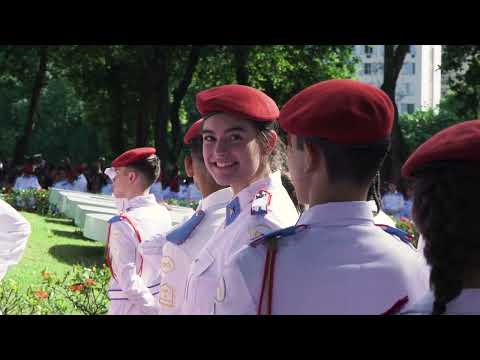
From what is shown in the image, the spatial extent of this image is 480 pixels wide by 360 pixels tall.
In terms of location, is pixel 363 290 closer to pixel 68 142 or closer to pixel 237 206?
pixel 237 206

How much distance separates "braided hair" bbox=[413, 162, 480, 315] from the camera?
1.80 metres

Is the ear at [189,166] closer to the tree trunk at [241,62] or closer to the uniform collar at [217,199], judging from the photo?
the uniform collar at [217,199]

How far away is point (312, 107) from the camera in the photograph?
2.14m

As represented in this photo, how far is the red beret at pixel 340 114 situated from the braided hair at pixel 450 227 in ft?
1.09

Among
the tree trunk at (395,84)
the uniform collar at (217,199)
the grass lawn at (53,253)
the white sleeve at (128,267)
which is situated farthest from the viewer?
the tree trunk at (395,84)

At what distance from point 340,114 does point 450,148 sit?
14.2 inches

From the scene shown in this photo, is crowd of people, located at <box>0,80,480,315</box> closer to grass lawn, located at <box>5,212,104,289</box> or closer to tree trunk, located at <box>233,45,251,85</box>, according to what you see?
grass lawn, located at <box>5,212,104,289</box>

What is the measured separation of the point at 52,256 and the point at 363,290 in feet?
35.4

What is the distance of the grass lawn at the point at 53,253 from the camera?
33.7 feet

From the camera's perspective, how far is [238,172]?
9.80ft

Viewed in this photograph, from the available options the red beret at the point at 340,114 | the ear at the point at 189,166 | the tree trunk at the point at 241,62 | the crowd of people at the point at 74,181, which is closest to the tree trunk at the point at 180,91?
the tree trunk at the point at 241,62

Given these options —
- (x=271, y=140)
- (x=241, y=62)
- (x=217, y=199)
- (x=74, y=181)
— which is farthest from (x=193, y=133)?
(x=241, y=62)

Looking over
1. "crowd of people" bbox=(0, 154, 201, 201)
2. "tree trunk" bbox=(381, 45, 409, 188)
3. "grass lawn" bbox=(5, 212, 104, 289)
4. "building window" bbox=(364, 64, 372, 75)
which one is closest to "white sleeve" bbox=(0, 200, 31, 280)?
"grass lawn" bbox=(5, 212, 104, 289)

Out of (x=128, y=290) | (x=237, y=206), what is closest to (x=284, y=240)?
(x=237, y=206)
